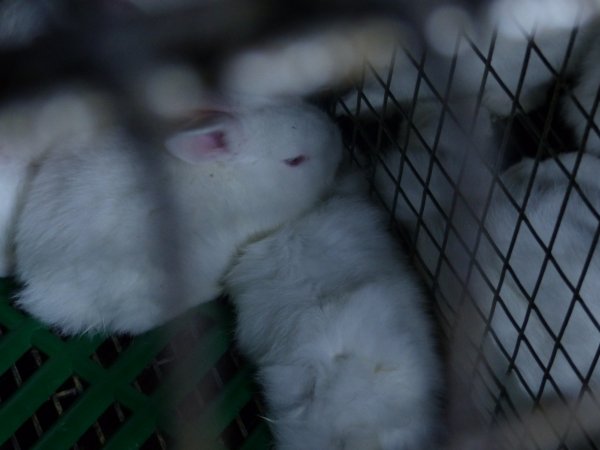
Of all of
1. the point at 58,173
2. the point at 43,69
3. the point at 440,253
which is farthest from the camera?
the point at 58,173

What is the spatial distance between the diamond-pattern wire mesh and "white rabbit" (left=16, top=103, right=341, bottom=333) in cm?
25

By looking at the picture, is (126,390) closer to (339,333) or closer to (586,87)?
(339,333)

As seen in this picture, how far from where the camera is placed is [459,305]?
1.34m

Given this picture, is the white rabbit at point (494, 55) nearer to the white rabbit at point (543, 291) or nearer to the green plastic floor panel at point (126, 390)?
the white rabbit at point (543, 291)

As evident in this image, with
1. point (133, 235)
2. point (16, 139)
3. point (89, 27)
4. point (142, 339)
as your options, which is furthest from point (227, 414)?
point (89, 27)

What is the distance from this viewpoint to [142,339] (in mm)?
1495

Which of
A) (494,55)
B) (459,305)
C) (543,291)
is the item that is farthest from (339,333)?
(494,55)

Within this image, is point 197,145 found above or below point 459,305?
above

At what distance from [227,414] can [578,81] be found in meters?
0.84

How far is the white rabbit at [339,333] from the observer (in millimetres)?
1271

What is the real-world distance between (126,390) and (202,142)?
433 mm

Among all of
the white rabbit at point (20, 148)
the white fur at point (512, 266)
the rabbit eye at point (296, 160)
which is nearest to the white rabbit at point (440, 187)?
the white fur at point (512, 266)

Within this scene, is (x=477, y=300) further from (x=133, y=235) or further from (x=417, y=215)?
(x=133, y=235)

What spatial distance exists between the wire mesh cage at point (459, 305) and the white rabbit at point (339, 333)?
0.06 metres
